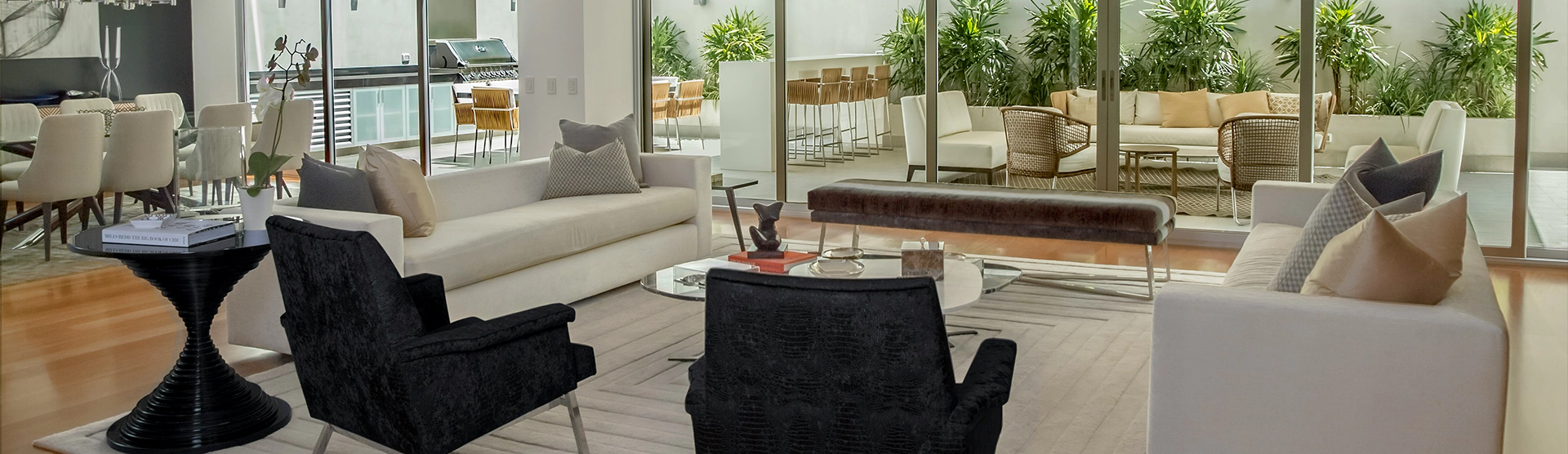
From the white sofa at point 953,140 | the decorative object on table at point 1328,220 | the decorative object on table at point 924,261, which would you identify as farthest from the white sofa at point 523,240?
the decorative object on table at point 1328,220

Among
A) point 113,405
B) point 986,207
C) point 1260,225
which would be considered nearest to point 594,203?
point 986,207

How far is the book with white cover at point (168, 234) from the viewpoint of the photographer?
3318 millimetres

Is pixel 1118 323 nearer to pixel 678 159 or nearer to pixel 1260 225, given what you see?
pixel 1260 225

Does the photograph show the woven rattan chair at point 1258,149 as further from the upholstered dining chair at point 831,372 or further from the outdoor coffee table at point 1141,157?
the upholstered dining chair at point 831,372

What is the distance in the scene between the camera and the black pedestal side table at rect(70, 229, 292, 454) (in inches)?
132

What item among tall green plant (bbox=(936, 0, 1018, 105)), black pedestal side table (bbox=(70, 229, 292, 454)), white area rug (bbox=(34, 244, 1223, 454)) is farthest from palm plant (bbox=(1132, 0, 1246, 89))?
black pedestal side table (bbox=(70, 229, 292, 454))

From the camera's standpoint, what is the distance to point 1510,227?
6449 mm

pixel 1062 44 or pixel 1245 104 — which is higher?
pixel 1062 44

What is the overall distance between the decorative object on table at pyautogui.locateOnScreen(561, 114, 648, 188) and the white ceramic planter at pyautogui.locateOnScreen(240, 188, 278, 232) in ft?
8.68

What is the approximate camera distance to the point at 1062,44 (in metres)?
7.35

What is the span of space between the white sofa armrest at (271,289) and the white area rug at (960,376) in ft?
0.60

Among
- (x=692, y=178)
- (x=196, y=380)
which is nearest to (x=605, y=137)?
(x=692, y=178)

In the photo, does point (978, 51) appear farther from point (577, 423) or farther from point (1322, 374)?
point (1322, 374)

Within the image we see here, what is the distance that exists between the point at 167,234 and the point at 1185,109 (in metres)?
5.62
